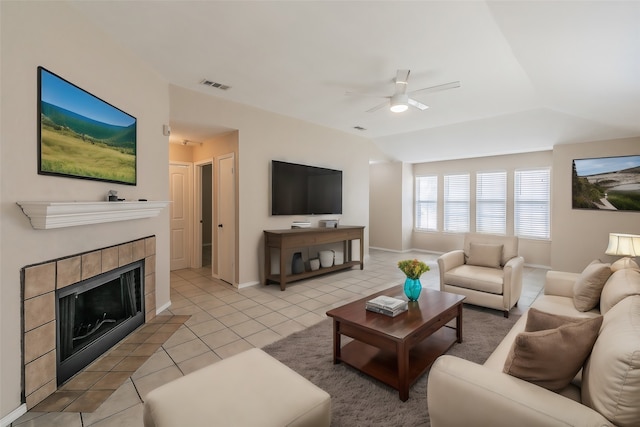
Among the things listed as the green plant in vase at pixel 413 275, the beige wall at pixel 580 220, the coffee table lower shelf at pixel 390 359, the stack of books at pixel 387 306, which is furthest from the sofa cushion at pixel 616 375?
the beige wall at pixel 580 220

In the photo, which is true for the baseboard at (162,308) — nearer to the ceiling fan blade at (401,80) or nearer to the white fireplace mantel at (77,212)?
the white fireplace mantel at (77,212)

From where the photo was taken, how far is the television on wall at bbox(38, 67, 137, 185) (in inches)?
78.3

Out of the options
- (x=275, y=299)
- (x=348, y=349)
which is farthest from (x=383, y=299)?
(x=275, y=299)

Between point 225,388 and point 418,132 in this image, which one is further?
point 418,132

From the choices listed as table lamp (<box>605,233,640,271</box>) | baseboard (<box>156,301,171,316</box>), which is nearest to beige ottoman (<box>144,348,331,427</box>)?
baseboard (<box>156,301,171,316</box>)

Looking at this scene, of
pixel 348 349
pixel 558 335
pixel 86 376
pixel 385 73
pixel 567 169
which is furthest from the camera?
pixel 567 169

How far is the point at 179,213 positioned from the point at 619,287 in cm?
606

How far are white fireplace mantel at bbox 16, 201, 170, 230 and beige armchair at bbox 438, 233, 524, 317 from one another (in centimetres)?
361

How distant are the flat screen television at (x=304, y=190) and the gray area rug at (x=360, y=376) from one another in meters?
2.34

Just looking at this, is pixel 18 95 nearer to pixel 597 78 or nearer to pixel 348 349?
pixel 348 349

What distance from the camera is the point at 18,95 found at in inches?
71.1

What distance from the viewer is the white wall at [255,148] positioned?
4.01m

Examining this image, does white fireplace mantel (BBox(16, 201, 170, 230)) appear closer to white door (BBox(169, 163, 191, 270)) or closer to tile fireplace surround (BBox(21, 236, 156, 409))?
tile fireplace surround (BBox(21, 236, 156, 409))

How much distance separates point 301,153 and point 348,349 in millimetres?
3621
